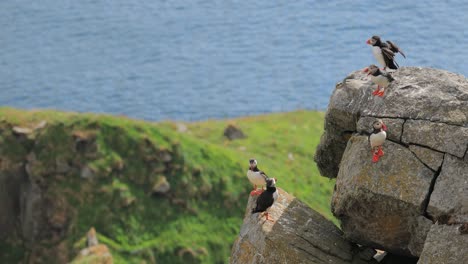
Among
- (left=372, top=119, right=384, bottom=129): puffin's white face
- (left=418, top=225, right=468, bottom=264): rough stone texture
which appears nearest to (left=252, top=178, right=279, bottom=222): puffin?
(left=372, top=119, right=384, bottom=129): puffin's white face

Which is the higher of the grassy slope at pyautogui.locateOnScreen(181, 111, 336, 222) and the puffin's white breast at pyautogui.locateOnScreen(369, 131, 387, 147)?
the puffin's white breast at pyautogui.locateOnScreen(369, 131, 387, 147)

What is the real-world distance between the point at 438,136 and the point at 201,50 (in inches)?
5518

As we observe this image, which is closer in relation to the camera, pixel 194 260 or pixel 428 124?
pixel 428 124

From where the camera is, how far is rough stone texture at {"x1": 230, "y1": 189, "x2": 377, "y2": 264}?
2972cm

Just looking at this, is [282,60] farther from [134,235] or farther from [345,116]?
[345,116]

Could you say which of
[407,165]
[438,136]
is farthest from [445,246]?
[438,136]

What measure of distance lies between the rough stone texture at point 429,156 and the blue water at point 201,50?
346ft

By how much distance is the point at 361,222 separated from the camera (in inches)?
1161

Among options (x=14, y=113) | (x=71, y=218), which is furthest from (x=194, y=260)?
(x=14, y=113)

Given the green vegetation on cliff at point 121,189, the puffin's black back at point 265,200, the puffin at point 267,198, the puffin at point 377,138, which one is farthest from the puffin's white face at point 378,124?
the green vegetation on cliff at point 121,189

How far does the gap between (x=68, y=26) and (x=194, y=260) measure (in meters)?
125

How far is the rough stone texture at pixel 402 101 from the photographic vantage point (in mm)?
28141

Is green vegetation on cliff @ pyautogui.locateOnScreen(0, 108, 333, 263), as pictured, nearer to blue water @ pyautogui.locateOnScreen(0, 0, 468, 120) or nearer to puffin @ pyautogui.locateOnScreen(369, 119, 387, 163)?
puffin @ pyautogui.locateOnScreen(369, 119, 387, 163)

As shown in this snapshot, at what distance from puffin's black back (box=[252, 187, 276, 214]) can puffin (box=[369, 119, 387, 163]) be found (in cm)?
476
